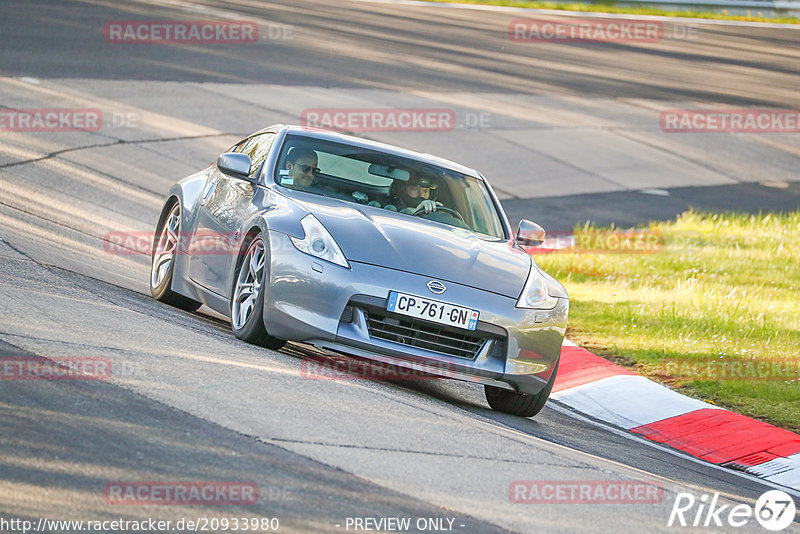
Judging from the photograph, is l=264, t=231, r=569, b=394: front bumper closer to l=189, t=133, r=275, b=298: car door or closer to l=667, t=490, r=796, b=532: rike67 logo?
l=189, t=133, r=275, b=298: car door

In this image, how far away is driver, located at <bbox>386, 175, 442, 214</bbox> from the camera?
27.8 feet

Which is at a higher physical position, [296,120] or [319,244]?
[319,244]

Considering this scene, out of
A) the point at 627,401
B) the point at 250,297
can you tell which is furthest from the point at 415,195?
the point at 627,401

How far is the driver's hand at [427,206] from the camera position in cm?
854

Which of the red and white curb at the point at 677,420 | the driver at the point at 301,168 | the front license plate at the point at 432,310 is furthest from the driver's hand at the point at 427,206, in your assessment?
the red and white curb at the point at 677,420

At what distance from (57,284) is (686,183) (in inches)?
585

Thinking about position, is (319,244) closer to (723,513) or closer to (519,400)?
(519,400)

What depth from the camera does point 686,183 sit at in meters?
21.0

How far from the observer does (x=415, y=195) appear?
8.58m

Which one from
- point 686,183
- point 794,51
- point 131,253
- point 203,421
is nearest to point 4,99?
point 131,253

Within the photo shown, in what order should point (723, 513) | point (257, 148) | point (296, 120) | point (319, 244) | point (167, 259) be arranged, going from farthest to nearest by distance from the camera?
point (296, 120)
point (167, 259)
point (257, 148)
point (319, 244)
point (723, 513)

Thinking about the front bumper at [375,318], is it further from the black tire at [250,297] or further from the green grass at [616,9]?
the green grass at [616,9]

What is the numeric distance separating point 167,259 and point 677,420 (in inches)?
158

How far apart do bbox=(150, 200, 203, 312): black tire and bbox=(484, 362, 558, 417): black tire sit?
98.8 inches
